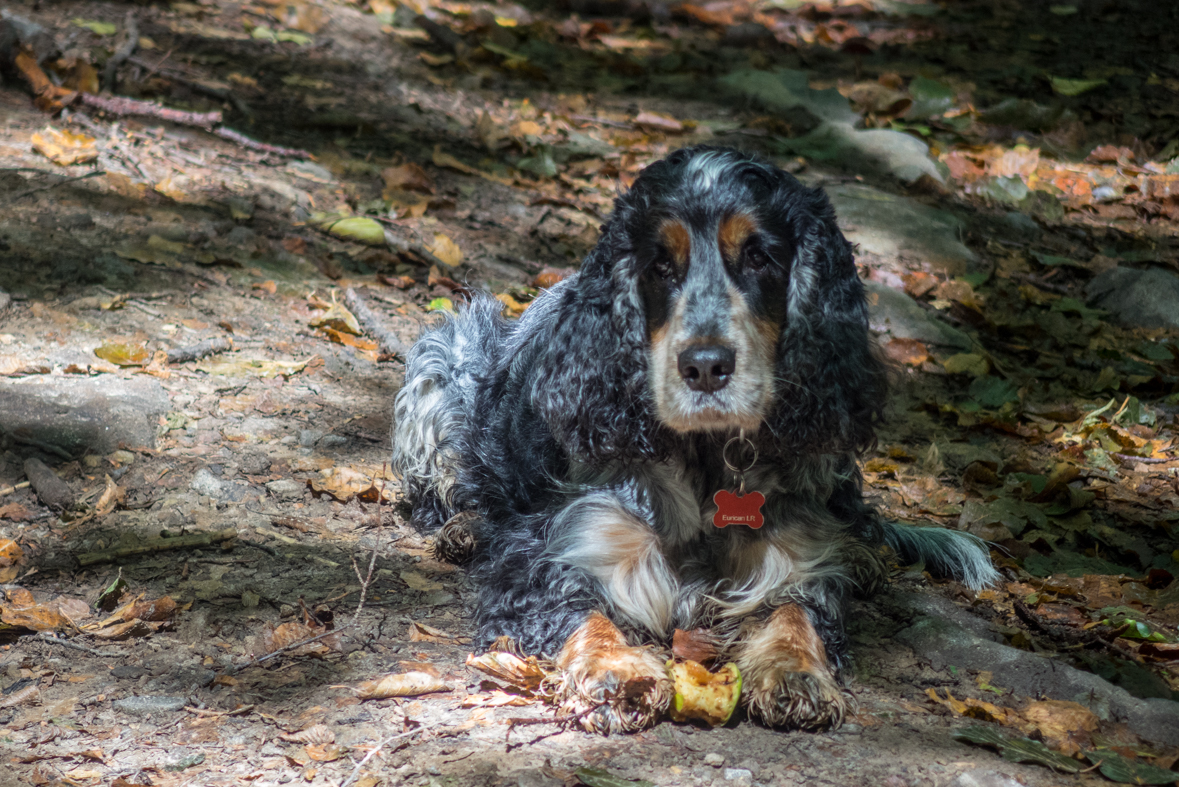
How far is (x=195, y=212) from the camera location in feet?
22.6

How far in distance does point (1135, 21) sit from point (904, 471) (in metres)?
9.00

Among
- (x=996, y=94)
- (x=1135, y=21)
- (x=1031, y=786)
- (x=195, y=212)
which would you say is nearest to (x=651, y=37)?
(x=996, y=94)

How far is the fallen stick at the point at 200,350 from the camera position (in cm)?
553

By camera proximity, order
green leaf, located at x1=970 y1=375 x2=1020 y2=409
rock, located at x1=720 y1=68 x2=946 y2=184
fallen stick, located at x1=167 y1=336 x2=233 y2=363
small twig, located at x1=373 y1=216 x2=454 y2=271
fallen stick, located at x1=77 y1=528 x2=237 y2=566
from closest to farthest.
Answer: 1. fallen stick, located at x1=77 y1=528 x2=237 y2=566
2. fallen stick, located at x1=167 y1=336 x2=233 y2=363
3. green leaf, located at x1=970 y1=375 x2=1020 y2=409
4. small twig, located at x1=373 y1=216 x2=454 y2=271
5. rock, located at x1=720 y1=68 x2=946 y2=184

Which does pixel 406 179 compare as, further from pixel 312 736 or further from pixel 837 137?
pixel 312 736

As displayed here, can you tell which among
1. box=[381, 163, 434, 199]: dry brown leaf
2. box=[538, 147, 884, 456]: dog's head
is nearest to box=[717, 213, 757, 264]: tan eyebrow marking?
box=[538, 147, 884, 456]: dog's head

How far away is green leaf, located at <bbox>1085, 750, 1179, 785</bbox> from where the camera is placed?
3.05 metres

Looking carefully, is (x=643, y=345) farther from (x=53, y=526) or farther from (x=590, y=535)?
(x=53, y=526)

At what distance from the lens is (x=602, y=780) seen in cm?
301

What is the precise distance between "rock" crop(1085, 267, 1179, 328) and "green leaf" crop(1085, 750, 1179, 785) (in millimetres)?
4462

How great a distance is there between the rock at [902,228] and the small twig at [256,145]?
3.95m

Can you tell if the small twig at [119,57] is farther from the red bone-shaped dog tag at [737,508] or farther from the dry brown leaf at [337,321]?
the red bone-shaped dog tag at [737,508]

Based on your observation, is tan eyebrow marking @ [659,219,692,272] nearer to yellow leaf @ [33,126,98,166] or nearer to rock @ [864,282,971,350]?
rock @ [864,282,971,350]

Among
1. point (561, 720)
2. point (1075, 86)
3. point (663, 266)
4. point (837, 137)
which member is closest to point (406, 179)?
point (837, 137)
